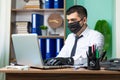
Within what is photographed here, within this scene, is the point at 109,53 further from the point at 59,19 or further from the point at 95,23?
the point at 59,19

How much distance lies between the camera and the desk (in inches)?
Answer: 69.7

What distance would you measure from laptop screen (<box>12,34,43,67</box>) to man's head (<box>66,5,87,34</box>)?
114cm

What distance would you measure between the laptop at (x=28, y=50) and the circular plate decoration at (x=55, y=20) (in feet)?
6.53

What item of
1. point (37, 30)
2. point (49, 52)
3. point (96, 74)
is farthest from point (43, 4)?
point (96, 74)

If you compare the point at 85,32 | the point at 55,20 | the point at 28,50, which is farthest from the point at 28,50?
the point at 55,20

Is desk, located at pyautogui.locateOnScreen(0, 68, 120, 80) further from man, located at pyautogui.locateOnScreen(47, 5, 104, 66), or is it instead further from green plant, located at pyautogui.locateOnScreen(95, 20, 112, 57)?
green plant, located at pyautogui.locateOnScreen(95, 20, 112, 57)

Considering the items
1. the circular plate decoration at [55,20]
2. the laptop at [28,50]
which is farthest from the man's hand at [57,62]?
the circular plate decoration at [55,20]

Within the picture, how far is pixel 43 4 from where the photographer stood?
4.15 metres

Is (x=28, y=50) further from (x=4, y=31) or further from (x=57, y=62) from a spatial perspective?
(x=4, y=31)

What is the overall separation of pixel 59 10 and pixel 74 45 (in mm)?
1203

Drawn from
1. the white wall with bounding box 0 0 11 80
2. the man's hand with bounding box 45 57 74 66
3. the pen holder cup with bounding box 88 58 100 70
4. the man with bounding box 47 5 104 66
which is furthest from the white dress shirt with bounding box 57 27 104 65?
the white wall with bounding box 0 0 11 80

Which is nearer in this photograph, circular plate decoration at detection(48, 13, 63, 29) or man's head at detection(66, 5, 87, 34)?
man's head at detection(66, 5, 87, 34)

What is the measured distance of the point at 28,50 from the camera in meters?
1.99

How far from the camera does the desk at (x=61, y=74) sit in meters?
1.77
